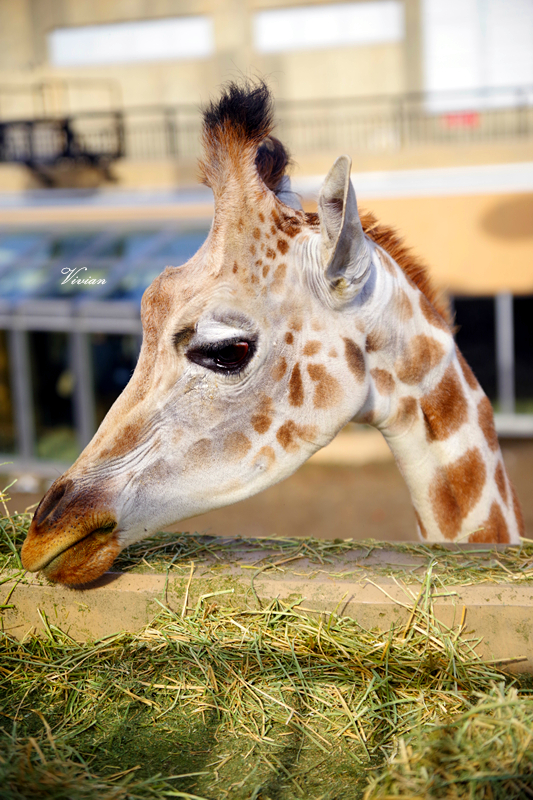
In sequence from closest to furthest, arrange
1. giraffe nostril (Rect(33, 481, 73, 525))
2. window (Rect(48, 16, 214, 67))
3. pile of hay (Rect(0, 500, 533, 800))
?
pile of hay (Rect(0, 500, 533, 800)), giraffe nostril (Rect(33, 481, 73, 525)), window (Rect(48, 16, 214, 67))

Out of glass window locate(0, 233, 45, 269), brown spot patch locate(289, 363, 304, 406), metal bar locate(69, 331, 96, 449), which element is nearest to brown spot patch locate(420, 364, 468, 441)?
brown spot patch locate(289, 363, 304, 406)

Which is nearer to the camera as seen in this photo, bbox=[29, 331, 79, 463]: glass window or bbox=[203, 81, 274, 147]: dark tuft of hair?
bbox=[203, 81, 274, 147]: dark tuft of hair

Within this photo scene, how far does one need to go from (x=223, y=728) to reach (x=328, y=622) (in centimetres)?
40

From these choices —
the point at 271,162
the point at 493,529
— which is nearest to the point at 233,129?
the point at 271,162

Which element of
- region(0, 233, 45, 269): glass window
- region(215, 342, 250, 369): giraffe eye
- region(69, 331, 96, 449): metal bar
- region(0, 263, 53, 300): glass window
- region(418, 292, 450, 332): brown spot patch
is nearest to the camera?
region(215, 342, 250, 369): giraffe eye

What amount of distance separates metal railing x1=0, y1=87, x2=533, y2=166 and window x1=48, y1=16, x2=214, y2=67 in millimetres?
1514

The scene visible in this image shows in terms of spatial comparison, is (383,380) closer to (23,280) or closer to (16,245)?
(23,280)

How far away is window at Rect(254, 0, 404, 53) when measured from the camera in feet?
54.0

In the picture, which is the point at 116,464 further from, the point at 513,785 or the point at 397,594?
the point at 513,785

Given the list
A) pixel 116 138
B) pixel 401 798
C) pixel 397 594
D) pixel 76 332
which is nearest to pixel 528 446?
pixel 76 332

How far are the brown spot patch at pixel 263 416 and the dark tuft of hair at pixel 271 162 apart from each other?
846mm

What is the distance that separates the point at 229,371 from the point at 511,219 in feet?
27.2

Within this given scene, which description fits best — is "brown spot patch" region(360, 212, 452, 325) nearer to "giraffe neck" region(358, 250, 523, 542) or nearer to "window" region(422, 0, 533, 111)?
"giraffe neck" region(358, 250, 523, 542)

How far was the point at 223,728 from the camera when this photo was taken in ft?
6.08
